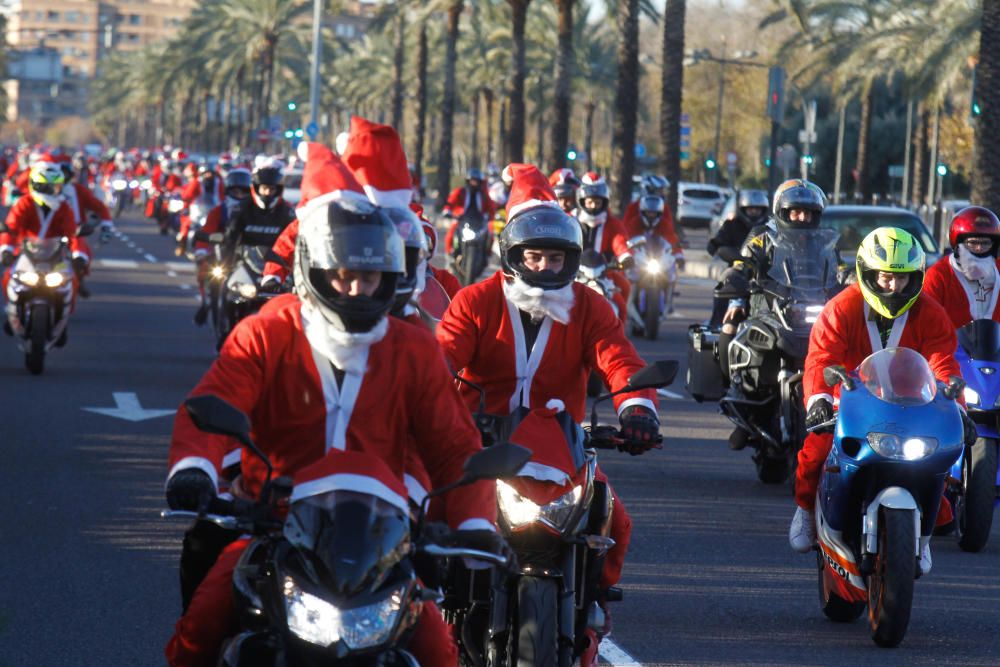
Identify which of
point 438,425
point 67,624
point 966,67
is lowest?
A: point 67,624

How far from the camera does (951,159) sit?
72375 millimetres

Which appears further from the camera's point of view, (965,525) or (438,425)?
(965,525)

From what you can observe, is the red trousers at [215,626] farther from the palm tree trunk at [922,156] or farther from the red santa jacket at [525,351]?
the palm tree trunk at [922,156]

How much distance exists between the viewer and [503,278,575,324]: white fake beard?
712 centimetres

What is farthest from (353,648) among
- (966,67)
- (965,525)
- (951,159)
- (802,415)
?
(951,159)

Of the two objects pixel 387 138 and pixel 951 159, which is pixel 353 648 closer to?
pixel 387 138

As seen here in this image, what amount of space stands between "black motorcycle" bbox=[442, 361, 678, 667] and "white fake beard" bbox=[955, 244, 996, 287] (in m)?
5.91

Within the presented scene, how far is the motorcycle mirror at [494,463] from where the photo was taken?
190 inches

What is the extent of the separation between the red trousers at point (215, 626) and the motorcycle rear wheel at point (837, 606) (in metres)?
3.87

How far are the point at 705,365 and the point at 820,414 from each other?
5.31 meters

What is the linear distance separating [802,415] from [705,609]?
3.61 metres

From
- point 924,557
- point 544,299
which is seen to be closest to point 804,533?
point 924,557

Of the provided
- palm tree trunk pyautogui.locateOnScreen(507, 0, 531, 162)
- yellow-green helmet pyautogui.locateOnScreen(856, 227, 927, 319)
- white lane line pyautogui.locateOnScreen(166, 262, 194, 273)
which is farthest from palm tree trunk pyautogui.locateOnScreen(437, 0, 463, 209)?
yellow-green helmet pyautogui.locateOnScreen(856, 227, 927, 319)

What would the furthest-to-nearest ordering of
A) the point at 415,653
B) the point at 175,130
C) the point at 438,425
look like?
the point at 175,130 → the point at 438,425 → the point at 415,653
